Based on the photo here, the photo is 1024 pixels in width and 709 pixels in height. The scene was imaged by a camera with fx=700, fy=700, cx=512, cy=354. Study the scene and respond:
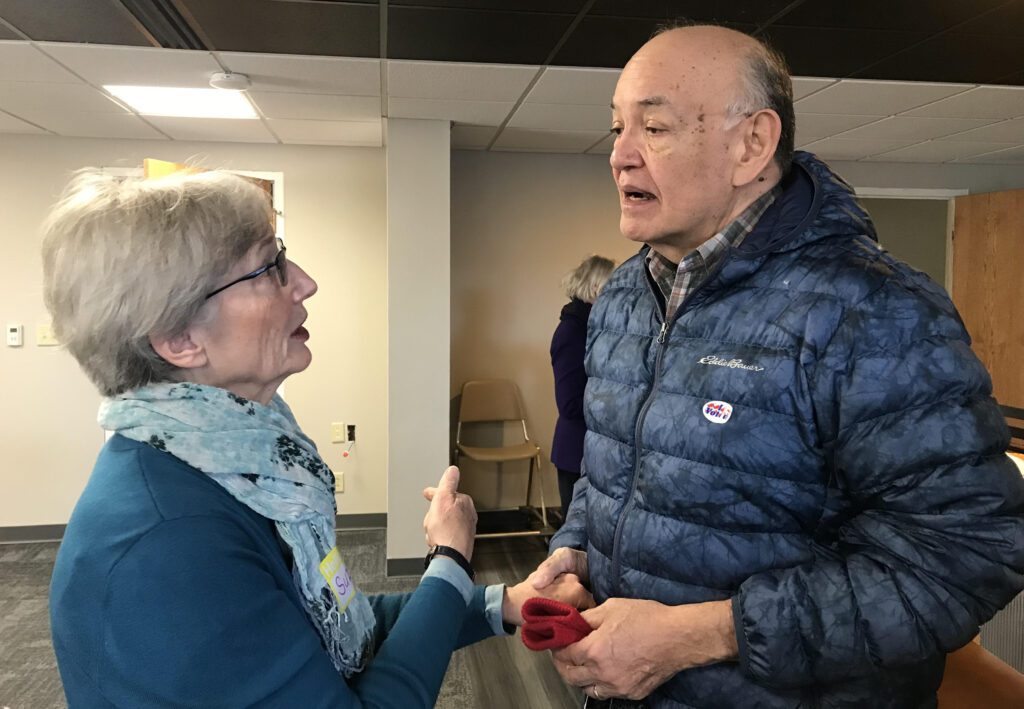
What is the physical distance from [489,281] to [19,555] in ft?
11.6

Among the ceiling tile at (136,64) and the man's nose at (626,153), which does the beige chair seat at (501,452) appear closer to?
the ceiling tile at (136,64)

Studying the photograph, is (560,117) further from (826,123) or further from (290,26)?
(290,26)

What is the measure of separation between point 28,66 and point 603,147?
3.29 m

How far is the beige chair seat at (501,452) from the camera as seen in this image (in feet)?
15.1

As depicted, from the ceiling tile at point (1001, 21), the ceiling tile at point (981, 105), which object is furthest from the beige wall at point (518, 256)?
the ceiling tile at point (1001, 21)

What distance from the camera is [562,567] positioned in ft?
4.06

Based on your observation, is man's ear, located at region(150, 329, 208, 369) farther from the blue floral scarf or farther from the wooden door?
the wooden door

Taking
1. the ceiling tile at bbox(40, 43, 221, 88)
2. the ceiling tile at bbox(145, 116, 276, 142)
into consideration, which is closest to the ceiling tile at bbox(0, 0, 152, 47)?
the ceiling tile at bbox(40, 43, 221, 88)

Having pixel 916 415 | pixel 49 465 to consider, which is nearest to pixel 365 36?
pixel 916 415

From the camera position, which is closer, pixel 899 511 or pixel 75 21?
pixel 899 511

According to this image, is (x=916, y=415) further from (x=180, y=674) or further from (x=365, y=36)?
(x=365, y=36)

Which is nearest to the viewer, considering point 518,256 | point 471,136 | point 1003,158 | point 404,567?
point 404,567

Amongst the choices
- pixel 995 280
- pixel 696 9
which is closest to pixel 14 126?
pixel 696 9

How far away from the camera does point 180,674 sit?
0.75 meters
